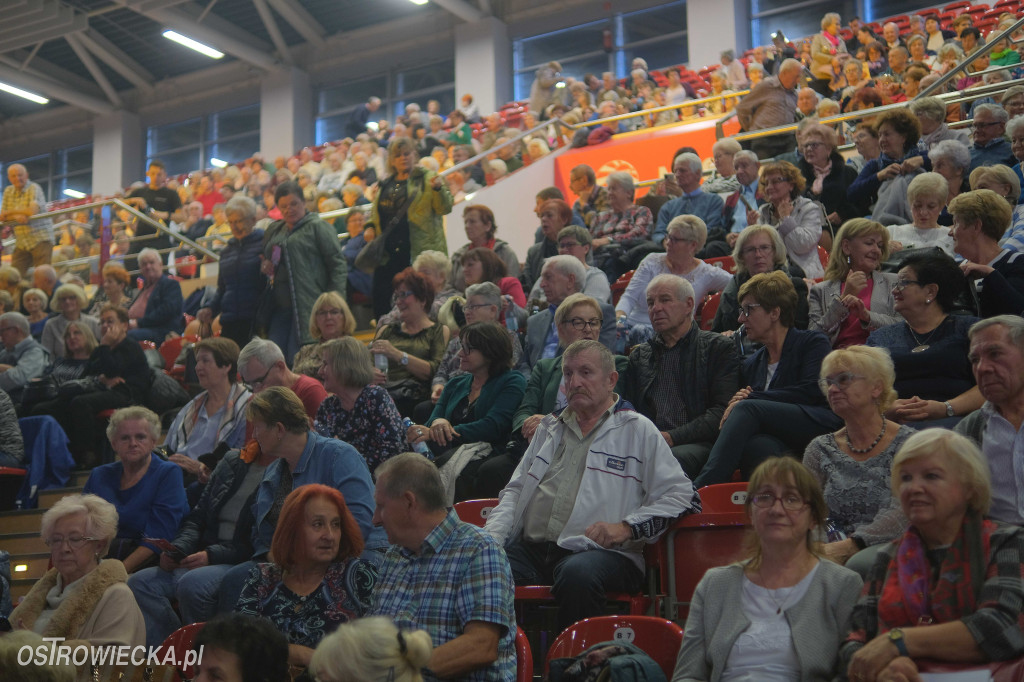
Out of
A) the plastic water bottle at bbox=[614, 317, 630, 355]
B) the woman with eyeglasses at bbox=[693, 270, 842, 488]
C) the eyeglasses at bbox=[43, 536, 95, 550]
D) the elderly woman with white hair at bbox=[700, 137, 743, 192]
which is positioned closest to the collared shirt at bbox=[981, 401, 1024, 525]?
the woman with eyeglasses at bbox=[693, 270, 842, 488]

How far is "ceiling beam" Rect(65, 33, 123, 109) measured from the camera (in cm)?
1898

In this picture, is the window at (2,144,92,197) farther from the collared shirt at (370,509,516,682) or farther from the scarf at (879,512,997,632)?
the scarf at (879,512,997,632)

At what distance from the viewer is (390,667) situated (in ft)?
7.86

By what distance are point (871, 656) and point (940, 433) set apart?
61 centimetres

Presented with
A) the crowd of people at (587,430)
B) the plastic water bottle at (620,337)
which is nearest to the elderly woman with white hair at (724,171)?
the crowd of people at (587,430)

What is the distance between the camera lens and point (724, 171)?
8164mm

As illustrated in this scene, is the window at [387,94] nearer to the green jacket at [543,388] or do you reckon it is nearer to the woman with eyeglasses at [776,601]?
the green jacket at [543,388]

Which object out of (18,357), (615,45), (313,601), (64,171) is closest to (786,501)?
(313,601)

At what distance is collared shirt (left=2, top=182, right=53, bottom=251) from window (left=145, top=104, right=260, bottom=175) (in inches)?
370

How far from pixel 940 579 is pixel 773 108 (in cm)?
684

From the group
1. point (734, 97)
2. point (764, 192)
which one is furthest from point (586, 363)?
point (734, 97)

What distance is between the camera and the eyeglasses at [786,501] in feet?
9.29

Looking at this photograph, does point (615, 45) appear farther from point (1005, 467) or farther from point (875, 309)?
point (1005, 467)

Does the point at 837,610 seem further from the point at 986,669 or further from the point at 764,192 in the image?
the point at 764,192
